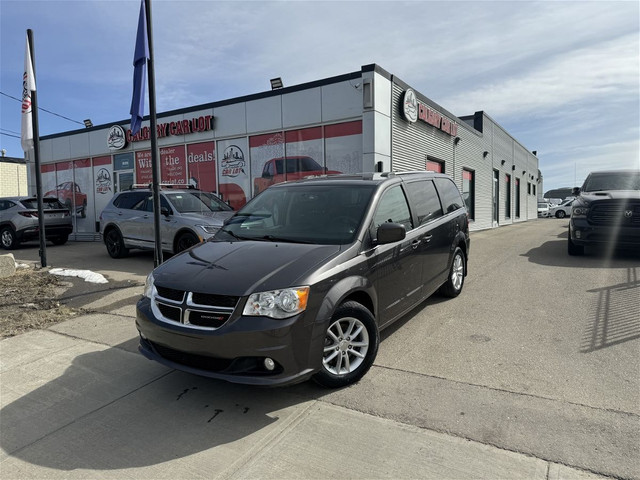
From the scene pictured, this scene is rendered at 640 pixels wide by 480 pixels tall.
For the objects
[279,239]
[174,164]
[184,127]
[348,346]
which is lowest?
[348,346]

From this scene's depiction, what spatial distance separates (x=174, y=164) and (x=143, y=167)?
1.76m

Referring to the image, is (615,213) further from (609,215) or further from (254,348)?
(254,348)

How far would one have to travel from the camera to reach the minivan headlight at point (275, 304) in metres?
3.06

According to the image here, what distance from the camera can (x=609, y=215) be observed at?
8.99 meters

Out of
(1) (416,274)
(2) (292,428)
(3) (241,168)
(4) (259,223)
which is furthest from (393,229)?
(3) (241,168)

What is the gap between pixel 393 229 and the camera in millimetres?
3805

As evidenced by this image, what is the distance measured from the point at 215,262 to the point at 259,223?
40.5 inches

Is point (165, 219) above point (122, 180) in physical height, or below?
below

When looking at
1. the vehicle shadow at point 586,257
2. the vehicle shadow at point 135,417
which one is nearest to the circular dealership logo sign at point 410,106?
the vehicle shadow at point 586,257

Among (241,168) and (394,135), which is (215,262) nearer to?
(394,135)

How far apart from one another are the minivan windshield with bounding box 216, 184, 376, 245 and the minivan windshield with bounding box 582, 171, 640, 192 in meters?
8.34

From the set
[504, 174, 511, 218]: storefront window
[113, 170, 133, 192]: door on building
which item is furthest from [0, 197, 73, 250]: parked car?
[504, 174, 511, 218]: storefront window

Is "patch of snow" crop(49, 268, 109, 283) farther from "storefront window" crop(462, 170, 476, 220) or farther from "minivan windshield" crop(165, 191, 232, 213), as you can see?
"storefront window" crop(462, 170, 476, 220)

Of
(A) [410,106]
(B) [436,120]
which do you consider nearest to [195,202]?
(A) [410,106]
